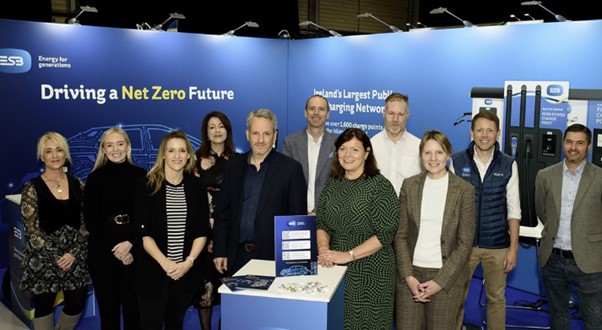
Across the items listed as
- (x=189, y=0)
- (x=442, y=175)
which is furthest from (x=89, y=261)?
(x=189, y=0)

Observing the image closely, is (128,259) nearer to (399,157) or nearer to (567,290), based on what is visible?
(399,157)

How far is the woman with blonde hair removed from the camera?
3395 millimetres

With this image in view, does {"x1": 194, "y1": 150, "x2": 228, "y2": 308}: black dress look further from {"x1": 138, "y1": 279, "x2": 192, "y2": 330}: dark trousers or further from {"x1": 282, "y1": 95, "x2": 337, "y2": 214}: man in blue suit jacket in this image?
{"x1": 282, "y1": 95, "x2": 337, "y2": 214}: man in blue suit jacket

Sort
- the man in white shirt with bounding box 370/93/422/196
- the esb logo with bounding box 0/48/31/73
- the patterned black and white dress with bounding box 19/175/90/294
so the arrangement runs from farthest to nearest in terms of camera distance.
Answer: the esb logo with bounding box 0/48/31/73, the man in white shirt with bounding box 370/93/422/196, the patterned black and white dress with bounding box 19/175/90/294

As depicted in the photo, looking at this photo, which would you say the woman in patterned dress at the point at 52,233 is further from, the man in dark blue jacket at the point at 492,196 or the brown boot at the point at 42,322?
the man in dark blue jacket at the point at 492,196

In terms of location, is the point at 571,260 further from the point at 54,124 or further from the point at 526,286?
the point at 54,124

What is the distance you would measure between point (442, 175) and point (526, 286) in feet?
9.52

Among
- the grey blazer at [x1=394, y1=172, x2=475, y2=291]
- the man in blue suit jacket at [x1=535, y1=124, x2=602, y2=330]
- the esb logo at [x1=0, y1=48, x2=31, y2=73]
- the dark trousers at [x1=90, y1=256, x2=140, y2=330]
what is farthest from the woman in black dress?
the esb logo at [x1=0, y1=48, x2=31, y2=73]

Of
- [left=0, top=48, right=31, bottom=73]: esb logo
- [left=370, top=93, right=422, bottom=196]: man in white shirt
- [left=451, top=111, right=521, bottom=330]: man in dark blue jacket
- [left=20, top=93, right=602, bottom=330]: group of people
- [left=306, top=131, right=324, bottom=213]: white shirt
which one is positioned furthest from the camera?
[left=0, top=48, right=31, bottom=73]: esb logo

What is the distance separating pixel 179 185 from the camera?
11.4 feet

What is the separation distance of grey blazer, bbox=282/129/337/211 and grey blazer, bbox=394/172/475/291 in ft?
3.09

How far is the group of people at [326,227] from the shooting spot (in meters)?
3.25

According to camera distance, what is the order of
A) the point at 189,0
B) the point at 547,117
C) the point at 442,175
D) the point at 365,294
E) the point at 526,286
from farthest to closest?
the point at 189,0 < the point at 526,286 < the point at 547,117 < the point at 442,175 < the point at 365,294

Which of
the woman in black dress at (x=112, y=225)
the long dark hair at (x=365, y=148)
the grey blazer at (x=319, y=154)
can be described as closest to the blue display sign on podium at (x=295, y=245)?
the long dark hair at (x=365, y=148)
